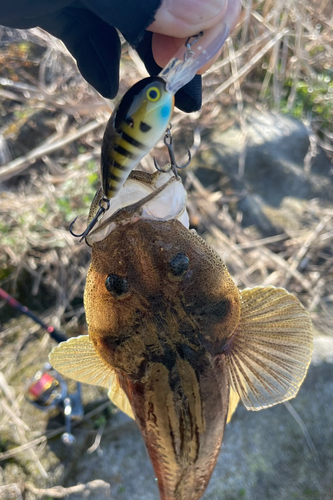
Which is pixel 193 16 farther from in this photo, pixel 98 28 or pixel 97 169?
pixel 97 169

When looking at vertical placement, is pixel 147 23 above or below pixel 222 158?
above

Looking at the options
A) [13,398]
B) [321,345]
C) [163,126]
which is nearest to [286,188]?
[321,345]

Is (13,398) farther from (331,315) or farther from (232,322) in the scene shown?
(331,315)

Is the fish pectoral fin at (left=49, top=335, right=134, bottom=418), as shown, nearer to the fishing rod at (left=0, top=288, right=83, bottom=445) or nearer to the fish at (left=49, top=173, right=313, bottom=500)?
the fish at (left=49, top=173, right=313, bottom=500)

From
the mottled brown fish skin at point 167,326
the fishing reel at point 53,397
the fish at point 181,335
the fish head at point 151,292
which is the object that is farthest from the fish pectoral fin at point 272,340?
the fishing reel at point 53,397

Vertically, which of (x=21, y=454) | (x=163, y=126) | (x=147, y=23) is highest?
(x=147, y=23)

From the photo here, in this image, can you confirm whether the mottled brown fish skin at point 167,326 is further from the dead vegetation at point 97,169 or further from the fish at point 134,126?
the dead vegetation at point 97,169

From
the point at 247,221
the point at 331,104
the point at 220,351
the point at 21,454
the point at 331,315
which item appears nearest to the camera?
the point at 220,351

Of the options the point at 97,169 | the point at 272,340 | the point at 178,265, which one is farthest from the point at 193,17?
the point at 97,169
